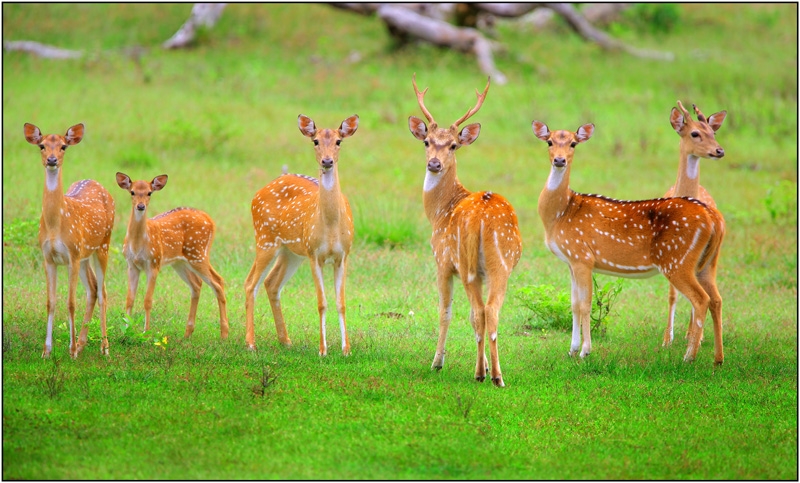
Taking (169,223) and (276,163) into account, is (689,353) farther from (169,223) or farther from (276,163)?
(276,163)

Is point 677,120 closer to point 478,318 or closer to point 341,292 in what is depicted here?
point 478,318

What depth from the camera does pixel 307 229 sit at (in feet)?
28.2

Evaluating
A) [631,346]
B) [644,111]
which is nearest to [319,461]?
[631,346]

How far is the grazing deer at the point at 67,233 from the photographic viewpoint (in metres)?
7.92

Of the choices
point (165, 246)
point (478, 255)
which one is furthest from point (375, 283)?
point (478, 255)

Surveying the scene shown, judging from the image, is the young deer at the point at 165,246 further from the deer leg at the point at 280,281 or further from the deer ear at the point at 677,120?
the deer ear at the point at 677,120

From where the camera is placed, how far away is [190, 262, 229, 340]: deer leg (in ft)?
29.9

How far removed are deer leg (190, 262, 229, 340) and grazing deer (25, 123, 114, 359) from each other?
44.9 inches

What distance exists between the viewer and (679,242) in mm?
8328

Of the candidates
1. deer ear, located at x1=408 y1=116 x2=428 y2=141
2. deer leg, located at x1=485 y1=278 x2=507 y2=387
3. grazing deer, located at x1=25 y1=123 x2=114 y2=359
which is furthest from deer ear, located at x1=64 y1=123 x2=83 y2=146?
deer leg, located at x1=485 y1=278 x2=507 y2=387

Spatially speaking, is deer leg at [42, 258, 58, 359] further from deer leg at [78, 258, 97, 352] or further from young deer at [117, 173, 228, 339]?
young deer at [117, 173, 228, 339]

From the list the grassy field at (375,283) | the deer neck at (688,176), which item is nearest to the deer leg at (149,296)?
the grassy field at (375,283)

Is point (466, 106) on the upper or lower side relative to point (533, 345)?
upper

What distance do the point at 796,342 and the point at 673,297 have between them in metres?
1.27
